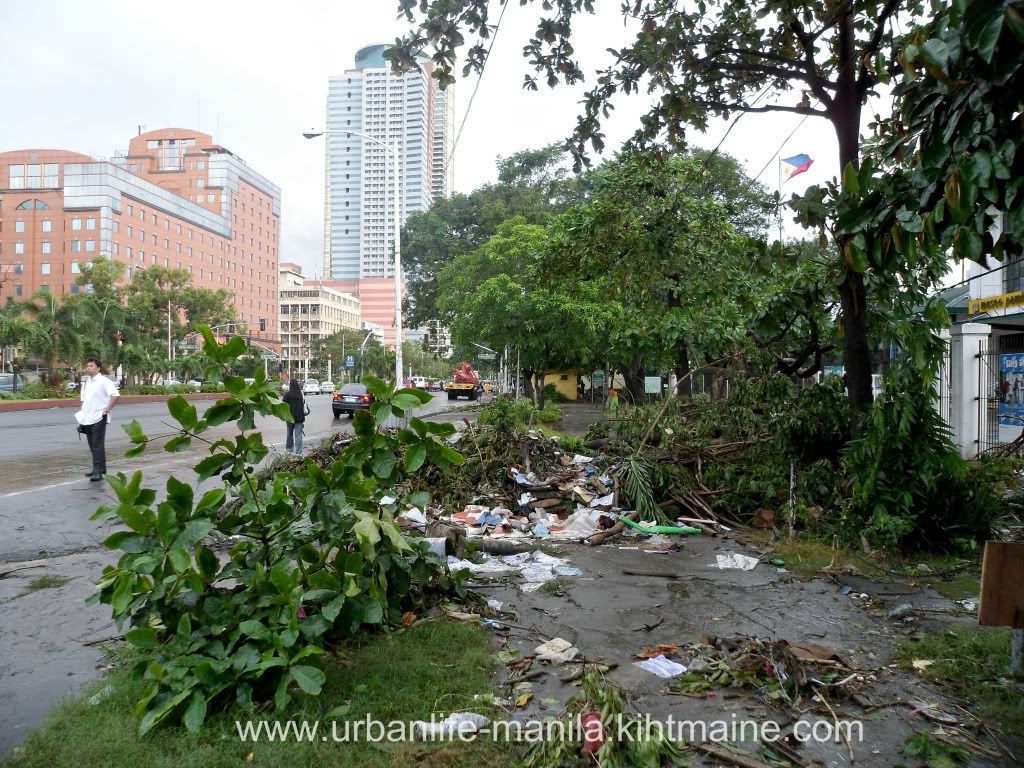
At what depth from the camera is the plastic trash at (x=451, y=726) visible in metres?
3.30

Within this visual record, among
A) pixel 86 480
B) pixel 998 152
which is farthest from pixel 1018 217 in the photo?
pixel 86 480

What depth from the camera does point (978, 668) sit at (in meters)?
4.11

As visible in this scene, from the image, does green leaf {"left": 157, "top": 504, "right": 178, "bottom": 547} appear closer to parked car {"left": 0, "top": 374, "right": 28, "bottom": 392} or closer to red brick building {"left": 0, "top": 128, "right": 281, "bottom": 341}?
parked car {"left": 0, "top": 374, "right": 28, "bottom": 392}

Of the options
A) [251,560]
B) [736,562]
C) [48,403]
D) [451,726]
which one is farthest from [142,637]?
[48,403]

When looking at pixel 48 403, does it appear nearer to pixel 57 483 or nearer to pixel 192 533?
pixel 57 483

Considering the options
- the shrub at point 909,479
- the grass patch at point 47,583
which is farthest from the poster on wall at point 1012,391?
the grass patch at point 47,583

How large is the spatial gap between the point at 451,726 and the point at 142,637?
1.51 meters

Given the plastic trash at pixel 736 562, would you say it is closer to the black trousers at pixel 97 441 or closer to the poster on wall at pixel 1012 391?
the black trousers at pixel 97 441

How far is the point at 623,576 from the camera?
632cm

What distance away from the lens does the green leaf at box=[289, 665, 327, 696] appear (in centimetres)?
319

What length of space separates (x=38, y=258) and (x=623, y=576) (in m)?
102

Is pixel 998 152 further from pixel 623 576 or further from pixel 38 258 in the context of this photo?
pixel 38 258

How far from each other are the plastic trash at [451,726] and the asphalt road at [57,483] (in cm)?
198

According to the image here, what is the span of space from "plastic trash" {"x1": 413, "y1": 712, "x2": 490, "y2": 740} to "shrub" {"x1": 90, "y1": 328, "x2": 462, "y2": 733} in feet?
1.73
